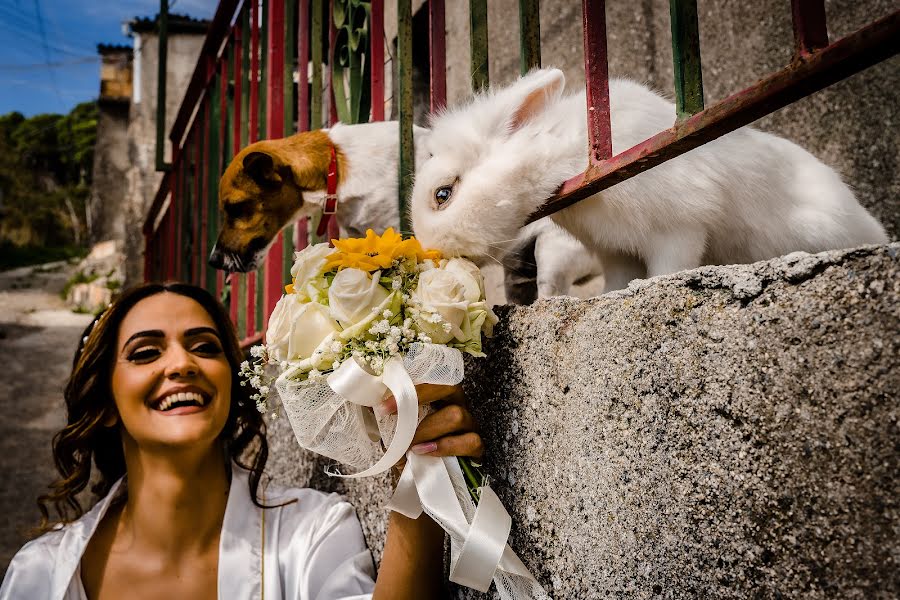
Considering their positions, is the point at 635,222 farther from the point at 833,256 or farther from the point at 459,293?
the point at 833,256

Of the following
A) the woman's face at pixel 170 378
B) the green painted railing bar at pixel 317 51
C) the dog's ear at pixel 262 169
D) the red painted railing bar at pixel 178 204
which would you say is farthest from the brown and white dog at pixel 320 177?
the red painted railing bar at pixel 178 204

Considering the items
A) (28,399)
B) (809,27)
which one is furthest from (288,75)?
(28,399)

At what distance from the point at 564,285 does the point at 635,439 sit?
4.25ft

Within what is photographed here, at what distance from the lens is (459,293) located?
3.40 ft

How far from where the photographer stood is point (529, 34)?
1.23 metres

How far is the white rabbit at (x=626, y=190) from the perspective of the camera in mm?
1147

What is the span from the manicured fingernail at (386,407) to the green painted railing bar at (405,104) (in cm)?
66

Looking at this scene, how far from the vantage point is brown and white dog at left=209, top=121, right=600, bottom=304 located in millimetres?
2285

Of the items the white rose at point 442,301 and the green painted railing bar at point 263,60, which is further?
the green painted railing bar at point 263,60

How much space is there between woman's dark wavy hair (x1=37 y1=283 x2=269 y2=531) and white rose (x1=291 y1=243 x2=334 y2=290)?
1004 mm

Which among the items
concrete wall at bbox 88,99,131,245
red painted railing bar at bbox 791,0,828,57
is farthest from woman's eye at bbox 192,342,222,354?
concrete wall at bbox 88,99,131,245

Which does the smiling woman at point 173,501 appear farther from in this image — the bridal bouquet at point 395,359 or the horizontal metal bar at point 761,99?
the horizontal metal bar at point 761,99

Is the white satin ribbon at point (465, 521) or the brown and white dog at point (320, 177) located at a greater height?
the brown and white dog at point (320, 177)

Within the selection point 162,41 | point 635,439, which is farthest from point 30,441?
point 635,439
